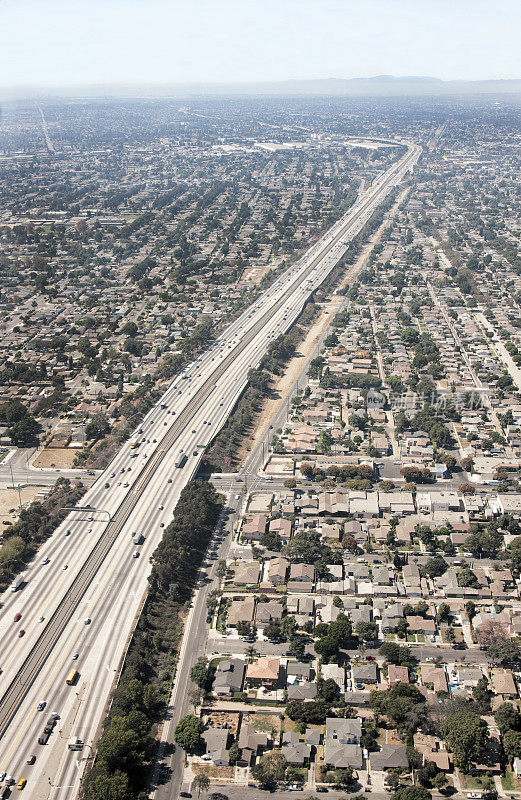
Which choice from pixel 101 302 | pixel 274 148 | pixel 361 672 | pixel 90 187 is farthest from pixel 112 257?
pixel 274 148

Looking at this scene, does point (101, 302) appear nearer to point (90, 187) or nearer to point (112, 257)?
point (112, 257)

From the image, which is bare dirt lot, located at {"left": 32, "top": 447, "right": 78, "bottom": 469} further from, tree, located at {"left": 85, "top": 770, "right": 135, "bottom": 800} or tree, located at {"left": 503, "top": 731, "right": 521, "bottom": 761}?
tree, located at {"left": 503, "top": 731, "right": 521, "bottom": 761}

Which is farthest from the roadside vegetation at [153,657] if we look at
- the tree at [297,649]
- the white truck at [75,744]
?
the tree at [297,649]

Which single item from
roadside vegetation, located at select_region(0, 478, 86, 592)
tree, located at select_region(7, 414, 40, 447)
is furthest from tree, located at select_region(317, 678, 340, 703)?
tree, located at select_region(7, 414, 40, 447)

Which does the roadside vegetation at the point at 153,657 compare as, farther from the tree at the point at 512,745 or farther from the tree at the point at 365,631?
the tree at the point at 512,745

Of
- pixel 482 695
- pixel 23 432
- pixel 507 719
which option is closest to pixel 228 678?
pixel 482 695

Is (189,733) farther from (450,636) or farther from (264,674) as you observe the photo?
(450,636)
